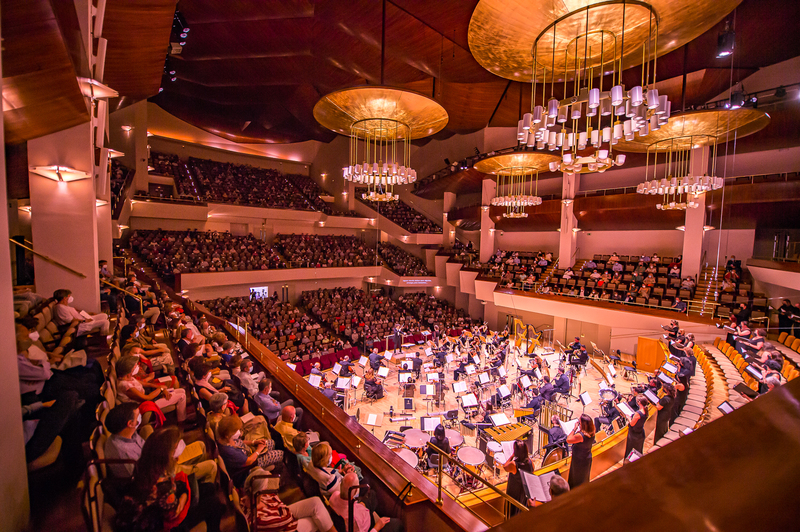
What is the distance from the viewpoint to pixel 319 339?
49.6ft

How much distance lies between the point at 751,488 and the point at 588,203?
19.0 meters

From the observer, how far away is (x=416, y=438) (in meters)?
6.58

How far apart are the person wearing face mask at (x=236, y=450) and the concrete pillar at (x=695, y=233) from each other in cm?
1711

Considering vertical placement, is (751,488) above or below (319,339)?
above

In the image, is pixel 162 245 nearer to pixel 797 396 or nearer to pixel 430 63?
pixel 430 63

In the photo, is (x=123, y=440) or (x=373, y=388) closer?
(x=123, y=440)

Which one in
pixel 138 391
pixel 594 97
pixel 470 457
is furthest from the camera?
pixel 470 457

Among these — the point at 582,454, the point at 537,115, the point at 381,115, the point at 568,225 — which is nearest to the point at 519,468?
the point at 582,454

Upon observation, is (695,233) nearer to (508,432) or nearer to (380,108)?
(508,432)

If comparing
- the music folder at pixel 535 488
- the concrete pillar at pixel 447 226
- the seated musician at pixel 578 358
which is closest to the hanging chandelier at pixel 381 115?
the music folder at pixel 535 488

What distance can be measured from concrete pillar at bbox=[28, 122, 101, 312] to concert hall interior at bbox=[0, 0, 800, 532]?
0.13 ft

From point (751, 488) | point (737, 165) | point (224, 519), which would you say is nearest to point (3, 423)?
point (224, 519)

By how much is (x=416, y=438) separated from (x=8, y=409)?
5790 millimetres

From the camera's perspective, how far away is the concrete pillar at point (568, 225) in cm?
1809
